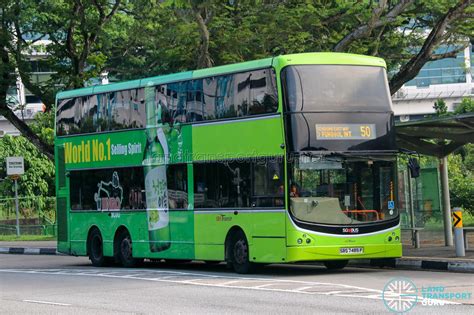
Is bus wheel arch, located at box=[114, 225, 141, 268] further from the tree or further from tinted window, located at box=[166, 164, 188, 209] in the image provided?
the tree

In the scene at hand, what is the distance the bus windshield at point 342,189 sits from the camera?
64.1ft

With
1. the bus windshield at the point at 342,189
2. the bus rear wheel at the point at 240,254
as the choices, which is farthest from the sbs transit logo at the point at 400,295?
the bus rear wheel at the point at 240,254

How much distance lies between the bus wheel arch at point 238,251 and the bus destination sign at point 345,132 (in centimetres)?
288

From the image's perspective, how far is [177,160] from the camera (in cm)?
2302

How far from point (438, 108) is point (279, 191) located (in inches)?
2400

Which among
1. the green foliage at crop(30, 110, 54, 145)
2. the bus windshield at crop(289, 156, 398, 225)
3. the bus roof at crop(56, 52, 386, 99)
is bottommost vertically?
the bus windshield at crop(289, 156, 398, 225)

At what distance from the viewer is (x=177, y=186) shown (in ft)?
75.8

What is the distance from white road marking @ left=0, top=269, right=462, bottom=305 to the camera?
15828 mm

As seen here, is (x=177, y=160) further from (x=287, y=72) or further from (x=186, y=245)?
(x=287, y=72)

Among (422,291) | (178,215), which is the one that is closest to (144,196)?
(178,215)

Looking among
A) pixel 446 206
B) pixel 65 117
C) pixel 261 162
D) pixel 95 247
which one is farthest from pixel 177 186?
pixel 446 206

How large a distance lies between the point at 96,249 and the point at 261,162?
8.06 metres

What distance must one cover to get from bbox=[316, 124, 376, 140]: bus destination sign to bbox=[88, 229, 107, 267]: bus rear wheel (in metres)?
8.96

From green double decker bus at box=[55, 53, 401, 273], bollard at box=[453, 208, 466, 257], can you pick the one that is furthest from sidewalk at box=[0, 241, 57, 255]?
bollard at box=[453, 208, 466, 257]
